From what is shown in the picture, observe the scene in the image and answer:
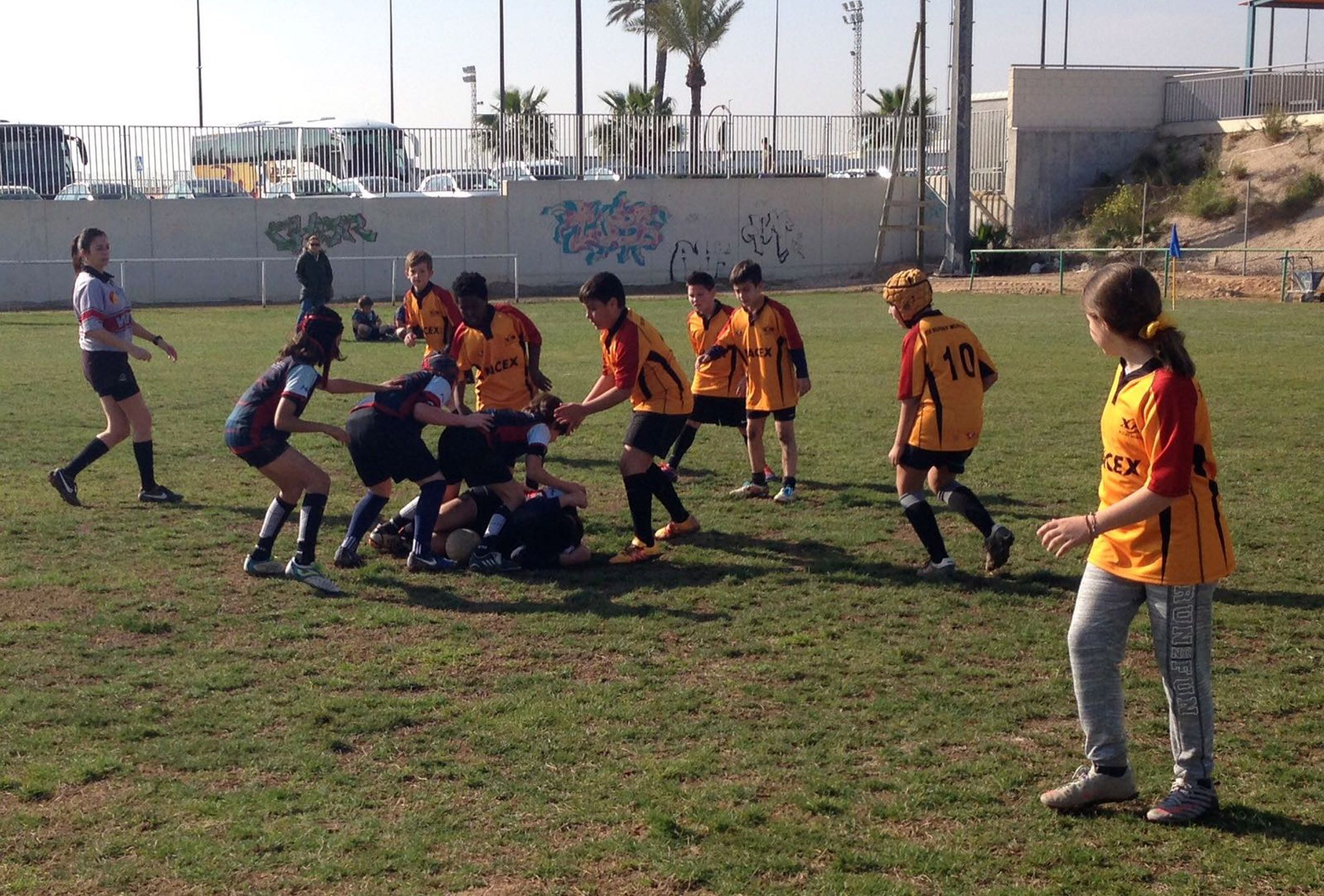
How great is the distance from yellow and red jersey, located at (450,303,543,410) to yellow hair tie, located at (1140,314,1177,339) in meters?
5.24

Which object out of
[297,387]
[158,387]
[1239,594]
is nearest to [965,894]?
[1239,594]

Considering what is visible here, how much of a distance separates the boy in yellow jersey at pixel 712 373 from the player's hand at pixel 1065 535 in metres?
5.76

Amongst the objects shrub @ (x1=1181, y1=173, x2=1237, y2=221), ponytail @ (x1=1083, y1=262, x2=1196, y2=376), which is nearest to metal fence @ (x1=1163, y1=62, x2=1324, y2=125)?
shrub @ (x1=1181, y1=173, x2=1237, y2=221)

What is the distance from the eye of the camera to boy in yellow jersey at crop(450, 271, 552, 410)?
8.86 metres

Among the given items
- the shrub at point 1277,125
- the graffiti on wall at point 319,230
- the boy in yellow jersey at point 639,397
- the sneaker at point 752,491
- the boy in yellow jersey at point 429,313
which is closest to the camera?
the boy in yellow jersey at point 639,397

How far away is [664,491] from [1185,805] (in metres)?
4.31

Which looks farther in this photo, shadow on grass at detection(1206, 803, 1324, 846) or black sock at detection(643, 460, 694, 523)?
black sock at detection(643, 460, 694, 523)

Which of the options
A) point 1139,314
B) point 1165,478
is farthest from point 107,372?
point 1165,478

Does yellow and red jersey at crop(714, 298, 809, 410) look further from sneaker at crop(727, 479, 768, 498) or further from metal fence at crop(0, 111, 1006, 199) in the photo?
metal fence at crop(0, 111, 1006, 199)

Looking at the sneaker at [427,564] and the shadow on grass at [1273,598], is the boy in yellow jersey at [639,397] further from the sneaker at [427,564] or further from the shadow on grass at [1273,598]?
the shadow on grass at [1273,598]

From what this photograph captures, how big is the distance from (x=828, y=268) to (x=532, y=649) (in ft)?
111

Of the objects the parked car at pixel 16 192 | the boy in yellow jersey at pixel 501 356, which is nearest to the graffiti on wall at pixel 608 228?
the parked car at pixel 16 192

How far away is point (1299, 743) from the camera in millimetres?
5027

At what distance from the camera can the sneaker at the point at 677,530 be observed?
Answer: 850cm
